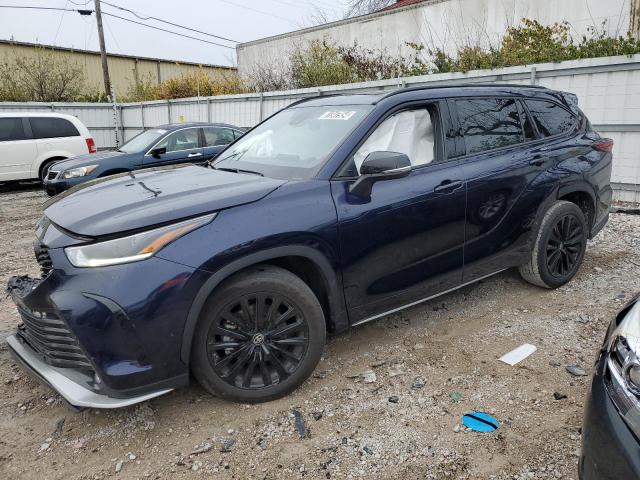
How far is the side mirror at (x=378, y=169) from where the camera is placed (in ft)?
9.55

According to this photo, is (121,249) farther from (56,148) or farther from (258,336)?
(56,148)

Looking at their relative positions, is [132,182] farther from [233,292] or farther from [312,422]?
[312,422]

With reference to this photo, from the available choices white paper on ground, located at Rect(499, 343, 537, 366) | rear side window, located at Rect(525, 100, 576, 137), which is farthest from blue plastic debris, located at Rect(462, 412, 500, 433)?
rear side window, located at Rect(525, 100, 576, 137)

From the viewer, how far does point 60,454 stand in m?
2.49

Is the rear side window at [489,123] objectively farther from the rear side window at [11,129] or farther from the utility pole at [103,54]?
the utility pole at [103,54]

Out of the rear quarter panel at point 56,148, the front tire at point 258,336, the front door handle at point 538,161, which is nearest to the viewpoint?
the front tire at point 258,336

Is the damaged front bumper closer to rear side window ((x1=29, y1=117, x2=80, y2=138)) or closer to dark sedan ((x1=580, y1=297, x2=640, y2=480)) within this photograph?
dark sedan ((x1=580, y1=297, x2=640, y2=480))

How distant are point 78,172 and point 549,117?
763 cm

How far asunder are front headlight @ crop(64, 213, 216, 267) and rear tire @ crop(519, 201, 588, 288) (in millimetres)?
3074

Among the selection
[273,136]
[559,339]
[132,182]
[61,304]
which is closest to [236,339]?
[61,304]

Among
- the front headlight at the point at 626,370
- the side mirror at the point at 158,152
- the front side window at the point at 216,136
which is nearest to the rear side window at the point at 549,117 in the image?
the front headlight at the point at 626,370

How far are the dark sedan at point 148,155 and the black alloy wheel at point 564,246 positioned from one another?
576 centimetres

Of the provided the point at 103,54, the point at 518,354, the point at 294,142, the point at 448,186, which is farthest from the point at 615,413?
the point at 103,54

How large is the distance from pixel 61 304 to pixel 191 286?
0.61 m
